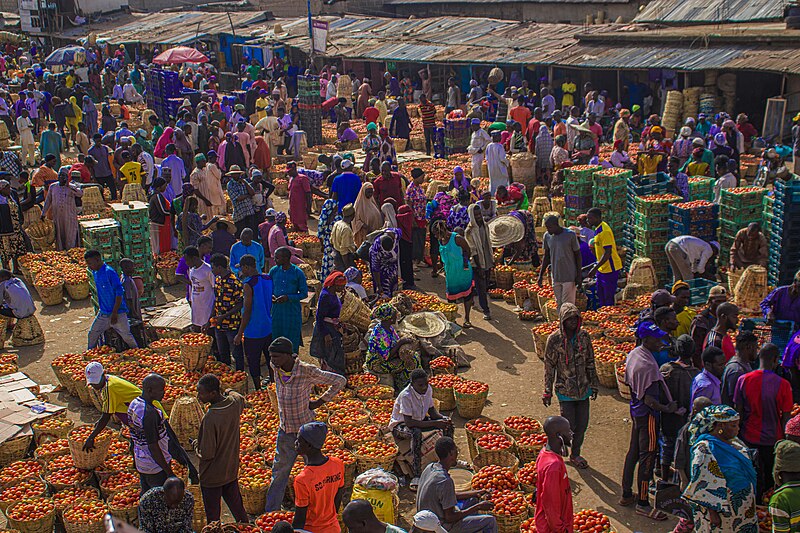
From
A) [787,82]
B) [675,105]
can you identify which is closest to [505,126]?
[675,105]

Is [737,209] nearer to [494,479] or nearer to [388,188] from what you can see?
[388,188]

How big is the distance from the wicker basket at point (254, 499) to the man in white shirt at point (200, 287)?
329cm

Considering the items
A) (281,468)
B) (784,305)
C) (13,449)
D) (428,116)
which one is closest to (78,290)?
(13,449)

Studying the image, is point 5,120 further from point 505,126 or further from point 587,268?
point 587,268

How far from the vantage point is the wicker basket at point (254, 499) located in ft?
27.1

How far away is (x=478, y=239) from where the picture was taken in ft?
40.6

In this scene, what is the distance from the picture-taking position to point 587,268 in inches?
491

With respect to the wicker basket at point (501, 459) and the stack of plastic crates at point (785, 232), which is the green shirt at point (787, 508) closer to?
the wicker basket at point (501, 459)

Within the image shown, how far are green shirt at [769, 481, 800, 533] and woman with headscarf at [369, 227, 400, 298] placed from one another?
704cm

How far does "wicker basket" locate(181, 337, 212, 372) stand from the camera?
10.9 m

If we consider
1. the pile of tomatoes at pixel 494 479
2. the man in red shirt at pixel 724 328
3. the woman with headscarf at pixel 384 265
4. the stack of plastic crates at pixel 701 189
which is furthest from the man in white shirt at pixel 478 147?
the pile of tomatoes at pixel 494 479

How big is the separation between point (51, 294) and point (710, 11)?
798 inches

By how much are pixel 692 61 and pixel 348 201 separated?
444 inches

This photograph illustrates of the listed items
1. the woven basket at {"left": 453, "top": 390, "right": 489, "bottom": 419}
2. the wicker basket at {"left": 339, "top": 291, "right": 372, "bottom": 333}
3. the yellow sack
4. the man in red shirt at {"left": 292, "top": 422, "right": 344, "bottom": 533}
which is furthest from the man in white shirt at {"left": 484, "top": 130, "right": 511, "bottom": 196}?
the man in red shirt at {"left": 292, "top": 422, "right": 344, "bottom": 533}
